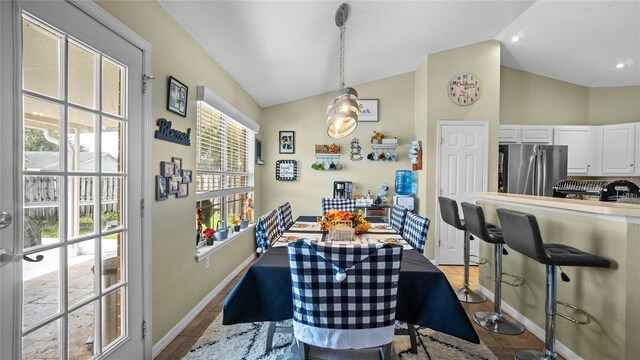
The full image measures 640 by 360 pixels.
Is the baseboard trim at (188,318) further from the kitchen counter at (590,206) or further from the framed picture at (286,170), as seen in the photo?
the kitchen counter at (590,206)

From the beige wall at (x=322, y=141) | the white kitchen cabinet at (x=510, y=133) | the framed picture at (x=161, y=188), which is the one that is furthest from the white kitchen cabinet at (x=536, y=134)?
the framed picture at (x=161, y=188)

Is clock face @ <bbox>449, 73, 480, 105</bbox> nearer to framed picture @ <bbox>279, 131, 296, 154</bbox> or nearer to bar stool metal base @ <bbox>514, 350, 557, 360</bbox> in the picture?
framed picture @ <bbox>279, 131, 296, 154</bbox>

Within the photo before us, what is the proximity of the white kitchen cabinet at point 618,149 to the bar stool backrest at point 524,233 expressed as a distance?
389 cm

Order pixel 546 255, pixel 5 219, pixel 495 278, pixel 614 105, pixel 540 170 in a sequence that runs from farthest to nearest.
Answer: pixel 614 105
pixel 540 170
pixel 495 278
pixel 546 255
pixel 5 219

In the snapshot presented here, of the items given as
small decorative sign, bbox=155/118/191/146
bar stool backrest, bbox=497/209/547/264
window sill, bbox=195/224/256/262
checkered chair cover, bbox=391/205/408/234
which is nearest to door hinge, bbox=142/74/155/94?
small decorative sign, bbox=155/118/191/146

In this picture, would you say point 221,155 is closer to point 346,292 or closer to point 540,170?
point 346,292

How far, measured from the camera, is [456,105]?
4035mm

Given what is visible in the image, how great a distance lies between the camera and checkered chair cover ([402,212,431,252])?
2111 millimetres

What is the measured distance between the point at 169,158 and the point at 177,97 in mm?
489

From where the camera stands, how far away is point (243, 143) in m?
4.15

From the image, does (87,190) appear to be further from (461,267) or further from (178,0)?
(461,267)

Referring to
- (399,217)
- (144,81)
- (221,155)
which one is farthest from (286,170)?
(144,81)

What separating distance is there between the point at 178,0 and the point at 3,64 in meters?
1.24

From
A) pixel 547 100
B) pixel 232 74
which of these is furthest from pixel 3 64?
pixel 547 100
